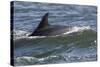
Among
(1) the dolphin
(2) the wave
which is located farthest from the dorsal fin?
(2) the wave

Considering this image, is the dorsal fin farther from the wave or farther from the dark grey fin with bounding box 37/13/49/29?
the wave

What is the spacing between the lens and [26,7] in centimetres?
276

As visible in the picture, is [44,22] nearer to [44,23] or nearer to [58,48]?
[44,23]

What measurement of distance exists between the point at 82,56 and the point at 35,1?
0.94m

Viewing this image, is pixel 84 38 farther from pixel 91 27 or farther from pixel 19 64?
pixel 19 64

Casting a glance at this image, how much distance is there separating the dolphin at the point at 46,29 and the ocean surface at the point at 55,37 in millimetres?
38

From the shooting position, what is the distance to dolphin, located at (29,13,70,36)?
2.81 m

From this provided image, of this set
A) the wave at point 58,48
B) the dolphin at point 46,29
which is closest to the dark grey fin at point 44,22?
the dolphin at point 46,29

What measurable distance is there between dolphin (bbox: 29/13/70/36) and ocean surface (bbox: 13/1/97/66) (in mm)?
38

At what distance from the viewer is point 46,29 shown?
2863 millimetres

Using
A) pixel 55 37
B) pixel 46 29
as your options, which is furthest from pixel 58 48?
pixel 46 29

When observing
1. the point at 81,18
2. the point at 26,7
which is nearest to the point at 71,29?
the point at 81,18

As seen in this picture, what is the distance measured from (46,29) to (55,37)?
16 centimetres

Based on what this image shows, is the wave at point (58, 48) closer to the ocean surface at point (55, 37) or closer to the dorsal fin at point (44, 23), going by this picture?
the ocean surface at point (55, 37)
